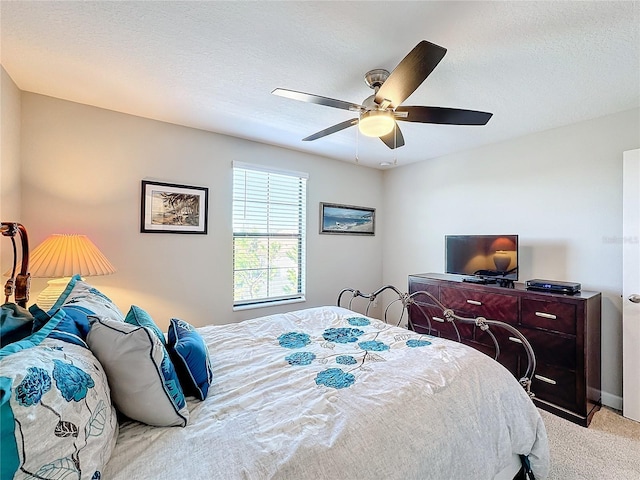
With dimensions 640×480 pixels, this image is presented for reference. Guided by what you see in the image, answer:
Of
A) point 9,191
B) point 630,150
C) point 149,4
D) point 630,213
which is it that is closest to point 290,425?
point 149,4

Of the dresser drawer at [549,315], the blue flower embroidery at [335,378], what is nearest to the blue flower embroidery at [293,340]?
the blue flower embroidery at [335,378]

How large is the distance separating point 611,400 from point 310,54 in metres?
3.71

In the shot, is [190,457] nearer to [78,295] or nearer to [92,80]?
[78,295]

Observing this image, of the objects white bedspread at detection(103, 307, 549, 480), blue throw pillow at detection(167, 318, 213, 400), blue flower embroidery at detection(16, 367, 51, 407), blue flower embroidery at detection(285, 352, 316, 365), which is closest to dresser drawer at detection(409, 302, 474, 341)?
white bedspread at detection(103, 307, 549, 480)

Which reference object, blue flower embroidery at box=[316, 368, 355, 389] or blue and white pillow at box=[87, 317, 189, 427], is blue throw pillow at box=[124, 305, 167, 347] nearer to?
blue and white pillow at box=[87, 317, 189, 427]

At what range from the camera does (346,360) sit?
63.7 inches

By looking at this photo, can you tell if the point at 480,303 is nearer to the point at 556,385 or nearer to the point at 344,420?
the point at 556,385

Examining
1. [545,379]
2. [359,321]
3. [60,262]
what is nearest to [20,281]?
[60,262]

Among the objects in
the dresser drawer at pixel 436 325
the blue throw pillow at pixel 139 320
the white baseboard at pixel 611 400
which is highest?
the blue throw pillow at pixel 139 320

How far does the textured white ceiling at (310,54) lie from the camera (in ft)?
4.86

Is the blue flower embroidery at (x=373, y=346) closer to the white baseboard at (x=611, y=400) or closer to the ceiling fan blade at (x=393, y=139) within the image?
the ceiling fan blade at (x=393, y=139)

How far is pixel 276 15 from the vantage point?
1506 millimetres

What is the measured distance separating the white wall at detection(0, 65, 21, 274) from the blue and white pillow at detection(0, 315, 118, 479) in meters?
1.77

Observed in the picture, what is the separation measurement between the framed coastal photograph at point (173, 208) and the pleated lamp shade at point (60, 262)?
2.18 ft
